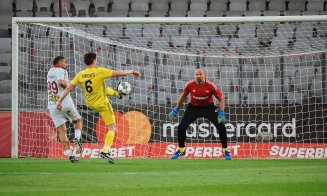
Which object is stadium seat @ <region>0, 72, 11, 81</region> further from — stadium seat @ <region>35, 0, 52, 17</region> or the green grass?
the green grass

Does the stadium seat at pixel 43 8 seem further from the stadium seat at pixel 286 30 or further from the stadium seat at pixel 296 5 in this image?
the stadium seat at pixel 296 5

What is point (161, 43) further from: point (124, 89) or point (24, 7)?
point (124, 89)

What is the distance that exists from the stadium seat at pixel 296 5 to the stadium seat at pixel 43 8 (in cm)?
714

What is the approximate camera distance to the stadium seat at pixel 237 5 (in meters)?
23.3

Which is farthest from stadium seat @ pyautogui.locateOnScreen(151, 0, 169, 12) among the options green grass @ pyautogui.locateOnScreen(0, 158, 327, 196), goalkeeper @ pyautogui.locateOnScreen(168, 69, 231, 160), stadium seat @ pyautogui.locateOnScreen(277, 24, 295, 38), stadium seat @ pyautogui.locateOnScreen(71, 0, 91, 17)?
green grass @ pyautogui.locateOnScreen(0, 158, 327, 196)

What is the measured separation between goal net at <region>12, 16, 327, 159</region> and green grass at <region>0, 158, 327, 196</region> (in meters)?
4.41

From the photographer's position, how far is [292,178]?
9.62 m

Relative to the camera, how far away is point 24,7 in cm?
2309

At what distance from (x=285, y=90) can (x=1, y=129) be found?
6301 mm

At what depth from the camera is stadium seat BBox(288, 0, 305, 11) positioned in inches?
929

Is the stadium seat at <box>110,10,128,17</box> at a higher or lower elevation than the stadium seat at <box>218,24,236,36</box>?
higher

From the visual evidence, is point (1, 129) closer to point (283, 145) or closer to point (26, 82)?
point (26, 82)

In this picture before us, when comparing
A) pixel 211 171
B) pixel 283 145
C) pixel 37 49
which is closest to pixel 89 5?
pixel 37 49

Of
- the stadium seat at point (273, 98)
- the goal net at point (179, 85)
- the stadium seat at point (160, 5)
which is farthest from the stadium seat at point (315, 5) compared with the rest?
the stadium seat at point (273, 98)
